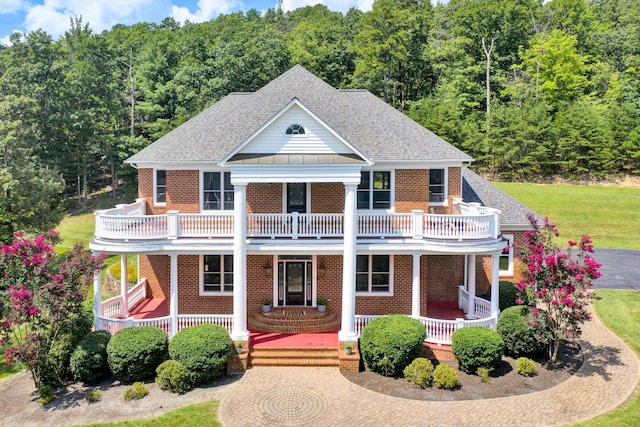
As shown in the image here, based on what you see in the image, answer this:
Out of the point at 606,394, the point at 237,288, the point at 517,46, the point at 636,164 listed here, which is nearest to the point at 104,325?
the point at 237,288

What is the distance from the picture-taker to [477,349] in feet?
49.0

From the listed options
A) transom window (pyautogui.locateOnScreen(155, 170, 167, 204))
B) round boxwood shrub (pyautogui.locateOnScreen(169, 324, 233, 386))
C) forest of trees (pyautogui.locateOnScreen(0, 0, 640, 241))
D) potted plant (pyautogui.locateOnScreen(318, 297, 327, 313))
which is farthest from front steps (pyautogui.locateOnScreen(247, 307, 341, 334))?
forest of trees (pyautogui.locateOnScreen(0, 0, 640, 241))

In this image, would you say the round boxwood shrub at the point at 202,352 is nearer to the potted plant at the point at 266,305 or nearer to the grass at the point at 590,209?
the potted plant at the point at 266,305

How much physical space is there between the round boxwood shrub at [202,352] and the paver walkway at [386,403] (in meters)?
1.01

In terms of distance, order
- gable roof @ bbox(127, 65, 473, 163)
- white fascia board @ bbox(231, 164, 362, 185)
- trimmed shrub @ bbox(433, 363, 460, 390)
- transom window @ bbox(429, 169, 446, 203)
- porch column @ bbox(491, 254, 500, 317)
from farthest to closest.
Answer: transom window @ bbox(429, 169, 446, 203) → gable roof @ bbox(127, 65, 473, 163) → porch column @ bbox(491, 254, 500, 317) → white fascia board @ bbox(231, 164, 362, 185) → trimmed shrub @ bbox(433, 363, 460, 390)

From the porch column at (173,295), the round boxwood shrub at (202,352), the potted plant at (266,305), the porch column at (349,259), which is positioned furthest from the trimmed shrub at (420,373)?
the porch column at (173,295)

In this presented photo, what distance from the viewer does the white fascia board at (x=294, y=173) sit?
1612 centimetres

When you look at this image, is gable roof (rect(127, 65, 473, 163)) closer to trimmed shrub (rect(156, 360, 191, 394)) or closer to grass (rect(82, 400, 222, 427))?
trimmed shrub (rect(156, 360, 191, 394))

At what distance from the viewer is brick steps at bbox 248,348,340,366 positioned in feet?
52.1

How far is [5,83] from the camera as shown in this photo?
1960 inches

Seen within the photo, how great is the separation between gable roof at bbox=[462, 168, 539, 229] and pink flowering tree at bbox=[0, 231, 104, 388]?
18094mm

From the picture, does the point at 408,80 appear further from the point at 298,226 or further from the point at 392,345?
the point at 392,345

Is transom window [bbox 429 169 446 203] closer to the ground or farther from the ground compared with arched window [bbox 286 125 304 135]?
closer to the ground

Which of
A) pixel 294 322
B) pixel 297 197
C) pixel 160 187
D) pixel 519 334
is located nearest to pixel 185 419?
pixel 294 322
